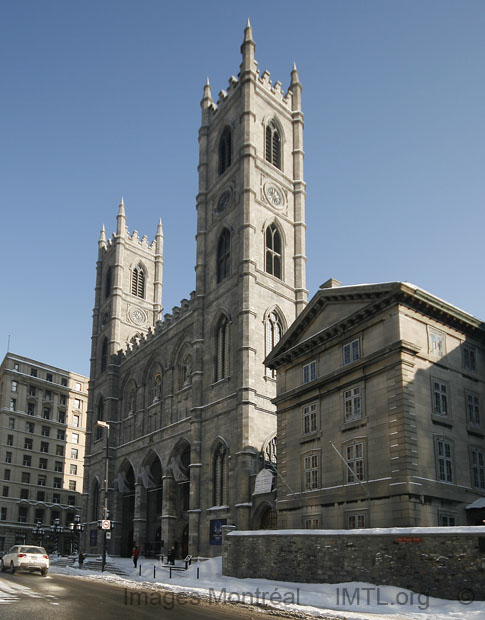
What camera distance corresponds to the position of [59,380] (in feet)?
310

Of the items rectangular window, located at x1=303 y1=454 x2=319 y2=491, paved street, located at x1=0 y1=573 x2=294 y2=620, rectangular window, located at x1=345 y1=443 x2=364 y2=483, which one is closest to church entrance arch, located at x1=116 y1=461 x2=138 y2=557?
rectangular window, located at x1=303 y1=454 x2=319 y2=491

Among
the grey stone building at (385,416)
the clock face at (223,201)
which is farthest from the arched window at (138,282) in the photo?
the grey stone building at (385,416)

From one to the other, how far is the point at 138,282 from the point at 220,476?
38399 mm

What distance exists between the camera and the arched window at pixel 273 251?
169 feet

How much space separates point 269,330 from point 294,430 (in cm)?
1557

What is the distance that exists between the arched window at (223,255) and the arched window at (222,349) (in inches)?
173

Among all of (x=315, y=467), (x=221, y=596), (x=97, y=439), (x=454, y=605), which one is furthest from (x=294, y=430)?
(x=97, y=439)

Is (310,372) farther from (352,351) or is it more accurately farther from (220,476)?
(220,476)

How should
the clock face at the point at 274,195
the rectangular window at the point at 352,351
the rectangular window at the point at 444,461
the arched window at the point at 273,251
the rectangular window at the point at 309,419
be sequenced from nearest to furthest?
1. the rectangular window at the point at 444,461
2. the rectangular window at the point at 352,351
3. the rectangular window at the point at 309,419
4. the arched window at the point at 273,251
5. the clock face at the point at 274,195

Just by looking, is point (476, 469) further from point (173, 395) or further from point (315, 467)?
point (173, 395)

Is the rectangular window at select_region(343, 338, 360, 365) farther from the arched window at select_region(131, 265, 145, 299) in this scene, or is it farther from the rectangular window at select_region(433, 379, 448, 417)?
the arched window at select_region(131, 265, 145, 299)

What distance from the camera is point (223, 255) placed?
5322 centimetres

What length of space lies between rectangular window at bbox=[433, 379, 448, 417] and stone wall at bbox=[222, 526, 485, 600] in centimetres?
734

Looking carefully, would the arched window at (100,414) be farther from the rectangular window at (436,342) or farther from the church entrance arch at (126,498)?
the rectangular window at (436,342)
